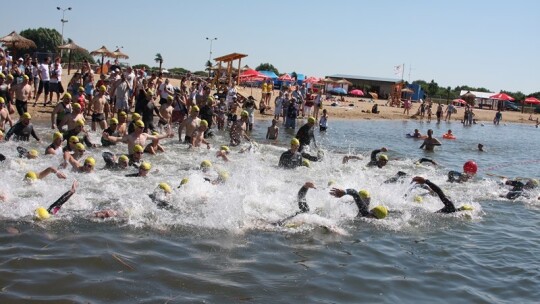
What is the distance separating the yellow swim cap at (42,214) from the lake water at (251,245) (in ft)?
0.44

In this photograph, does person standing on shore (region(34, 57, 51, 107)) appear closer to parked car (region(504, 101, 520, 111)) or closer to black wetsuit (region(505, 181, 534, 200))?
black wetsuit (region(505, 181, 534, 200))

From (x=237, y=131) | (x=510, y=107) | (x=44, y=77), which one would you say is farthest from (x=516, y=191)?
(x=510, y=107)

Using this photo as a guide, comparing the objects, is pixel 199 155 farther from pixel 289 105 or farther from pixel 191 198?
pixel 289 105

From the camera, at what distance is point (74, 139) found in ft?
37.2

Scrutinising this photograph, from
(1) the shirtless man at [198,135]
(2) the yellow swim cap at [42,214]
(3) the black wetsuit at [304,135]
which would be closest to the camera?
(2) the yellow swim cap at [42,214]

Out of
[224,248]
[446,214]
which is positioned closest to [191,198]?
[224,248]

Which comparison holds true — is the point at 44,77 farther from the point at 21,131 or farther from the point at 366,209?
the point at 366,209

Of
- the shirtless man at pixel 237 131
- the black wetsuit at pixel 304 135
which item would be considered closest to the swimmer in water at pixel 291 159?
the black wetsuit at pixel 304 135

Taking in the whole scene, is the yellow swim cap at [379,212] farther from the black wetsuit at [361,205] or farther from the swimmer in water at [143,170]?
the swimmer in water at [143,170]

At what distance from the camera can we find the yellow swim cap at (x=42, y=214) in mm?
7852

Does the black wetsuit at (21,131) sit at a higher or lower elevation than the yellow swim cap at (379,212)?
higher

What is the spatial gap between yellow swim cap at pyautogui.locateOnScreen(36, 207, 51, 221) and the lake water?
134 mm

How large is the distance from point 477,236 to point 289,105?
574 inches

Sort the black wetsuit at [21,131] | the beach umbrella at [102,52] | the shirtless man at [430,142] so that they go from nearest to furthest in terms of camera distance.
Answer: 1. the black wetsuit at [21,131]
2. the shirtless man at [430,142]
3. the beach umbrella at [102,52]
